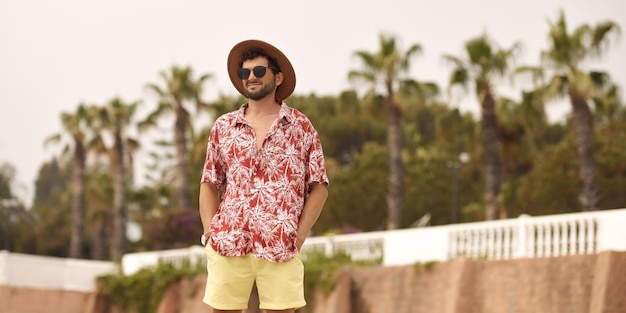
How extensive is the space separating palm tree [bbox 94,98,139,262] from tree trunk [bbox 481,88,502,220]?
15902 millimetres

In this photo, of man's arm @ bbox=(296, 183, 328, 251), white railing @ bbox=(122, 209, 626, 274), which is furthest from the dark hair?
white railing @ bbox=(122, 209, 626, 274)

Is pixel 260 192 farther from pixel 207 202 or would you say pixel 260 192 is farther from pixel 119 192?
pixel 119 192

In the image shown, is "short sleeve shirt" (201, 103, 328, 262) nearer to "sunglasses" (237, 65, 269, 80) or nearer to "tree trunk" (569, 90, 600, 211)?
"sunglasses" (237, 65, 269, 80)

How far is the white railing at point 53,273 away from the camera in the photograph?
3114cm

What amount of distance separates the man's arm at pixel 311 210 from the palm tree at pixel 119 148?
39.5 metres

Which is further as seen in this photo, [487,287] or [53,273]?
[53,273]

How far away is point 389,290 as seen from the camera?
20.8 meters

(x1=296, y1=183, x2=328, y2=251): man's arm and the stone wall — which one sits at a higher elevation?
(x1=296, y1=183, x2=328, y2=251): man's arm

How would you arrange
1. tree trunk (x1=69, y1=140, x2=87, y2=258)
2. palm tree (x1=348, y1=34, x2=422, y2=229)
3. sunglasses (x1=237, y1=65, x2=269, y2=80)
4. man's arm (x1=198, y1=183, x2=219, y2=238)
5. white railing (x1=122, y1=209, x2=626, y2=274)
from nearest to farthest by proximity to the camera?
man's arm (x1=198, y1=183, x2=219, y2=238) → sunglasses (x1=237, y1=65, x2=269, y2=80) → white railing (x1=122, y1=209, x2=626, y2=274) → palm tree (x1=348, y1=34, x2=422, y2=229) → tree trunk (x1=69, y1=140, x2=87, y2=258)

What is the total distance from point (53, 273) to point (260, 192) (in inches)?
1092

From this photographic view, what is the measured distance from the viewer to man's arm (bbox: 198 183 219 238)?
5.39m

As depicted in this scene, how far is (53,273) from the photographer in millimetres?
32125

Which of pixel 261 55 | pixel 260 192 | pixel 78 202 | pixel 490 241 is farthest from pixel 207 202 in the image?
pixel 78 202

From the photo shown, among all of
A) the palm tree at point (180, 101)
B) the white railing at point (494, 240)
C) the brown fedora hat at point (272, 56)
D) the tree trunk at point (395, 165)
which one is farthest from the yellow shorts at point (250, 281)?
the palm tree at point (180, 101)
